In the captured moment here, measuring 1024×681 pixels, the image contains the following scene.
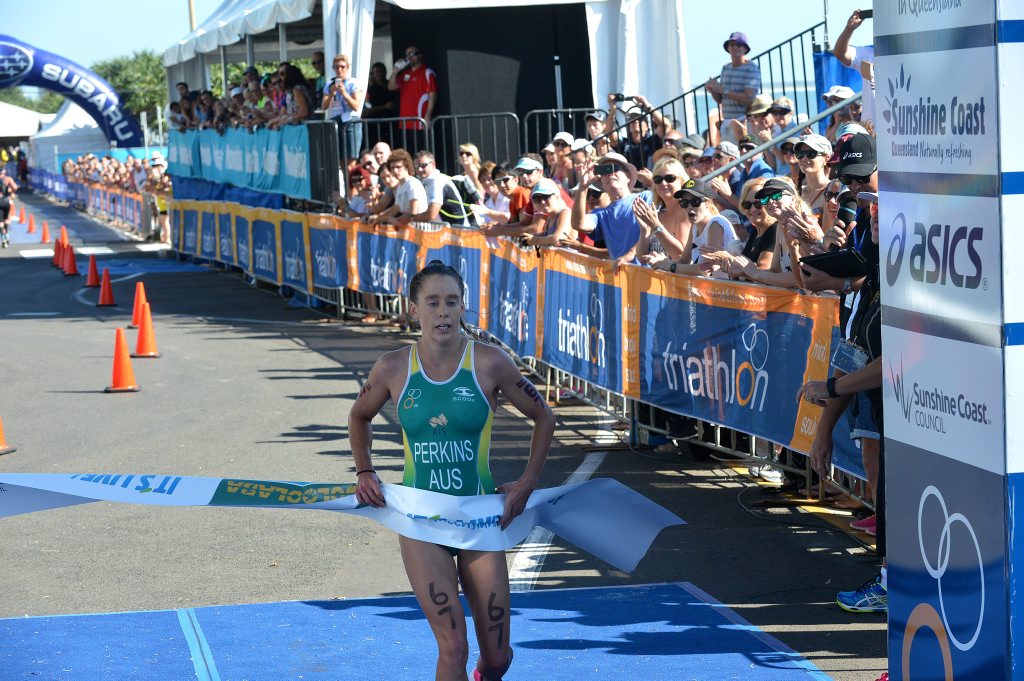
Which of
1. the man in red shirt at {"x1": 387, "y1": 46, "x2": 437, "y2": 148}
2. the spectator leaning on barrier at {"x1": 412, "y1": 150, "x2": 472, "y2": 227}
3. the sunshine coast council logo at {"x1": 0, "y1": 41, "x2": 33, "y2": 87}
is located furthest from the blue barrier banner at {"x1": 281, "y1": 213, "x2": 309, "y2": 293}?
the sunshine coast council logo at {"x1": 0, "y1": 41, "x2": 33, "y2": 87}

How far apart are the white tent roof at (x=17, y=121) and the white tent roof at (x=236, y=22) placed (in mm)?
64163

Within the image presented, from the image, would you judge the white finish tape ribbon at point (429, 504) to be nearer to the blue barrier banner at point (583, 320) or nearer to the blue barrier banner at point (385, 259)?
the blue barrier banner at point (583, 320)

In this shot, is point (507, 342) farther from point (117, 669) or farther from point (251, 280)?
point (251, 280)

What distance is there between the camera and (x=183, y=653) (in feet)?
21.6

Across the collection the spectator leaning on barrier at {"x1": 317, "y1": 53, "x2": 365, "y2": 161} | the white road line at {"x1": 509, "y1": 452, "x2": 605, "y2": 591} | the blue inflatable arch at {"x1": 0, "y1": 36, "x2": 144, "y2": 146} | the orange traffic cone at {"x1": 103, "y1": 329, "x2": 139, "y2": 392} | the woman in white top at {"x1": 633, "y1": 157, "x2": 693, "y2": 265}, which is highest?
the blue inflatable arch at {"x1": 0, "y1": 36, "x2": 144, "y2": 146}

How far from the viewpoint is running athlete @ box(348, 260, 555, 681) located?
515 centimetres

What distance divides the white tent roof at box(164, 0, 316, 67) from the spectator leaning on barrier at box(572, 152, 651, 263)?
11.1 m

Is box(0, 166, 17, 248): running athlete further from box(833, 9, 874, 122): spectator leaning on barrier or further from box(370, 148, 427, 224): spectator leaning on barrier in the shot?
box(833, 9, 874, 122): spectator leaning on barrier

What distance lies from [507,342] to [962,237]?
10.2 meters

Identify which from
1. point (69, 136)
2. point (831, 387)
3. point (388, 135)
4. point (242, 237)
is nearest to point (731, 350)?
point (831, 387)

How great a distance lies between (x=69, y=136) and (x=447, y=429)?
73.7 meters

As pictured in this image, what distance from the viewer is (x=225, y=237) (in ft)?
91.9

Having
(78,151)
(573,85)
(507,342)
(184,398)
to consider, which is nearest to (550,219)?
(507,342)

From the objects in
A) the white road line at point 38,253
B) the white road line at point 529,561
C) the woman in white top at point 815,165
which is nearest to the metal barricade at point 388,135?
the woman in white top at point 815,165
